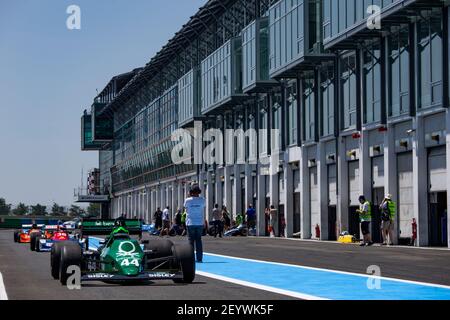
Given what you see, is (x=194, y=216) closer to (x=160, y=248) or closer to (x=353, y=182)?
(x=160, y=248)

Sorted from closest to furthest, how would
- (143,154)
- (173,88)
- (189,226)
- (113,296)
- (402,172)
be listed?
(113,296)
(189,226)
(402,172)
(173,88)
(143,154)

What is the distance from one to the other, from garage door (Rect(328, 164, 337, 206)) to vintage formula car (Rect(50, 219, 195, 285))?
91.0 ft

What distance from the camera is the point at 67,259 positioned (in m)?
14.8

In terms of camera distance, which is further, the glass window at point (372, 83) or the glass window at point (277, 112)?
the glass window at point (277, 112)

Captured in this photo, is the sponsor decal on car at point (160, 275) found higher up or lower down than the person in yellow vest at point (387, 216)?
lower down

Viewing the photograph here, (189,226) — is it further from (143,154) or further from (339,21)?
(143,154)

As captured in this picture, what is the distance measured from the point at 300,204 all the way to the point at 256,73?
7920mm

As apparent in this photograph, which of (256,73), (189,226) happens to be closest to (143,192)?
(256,73)

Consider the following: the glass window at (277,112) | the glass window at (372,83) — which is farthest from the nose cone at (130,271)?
the glass window at (277,112)

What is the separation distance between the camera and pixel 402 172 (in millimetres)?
36469

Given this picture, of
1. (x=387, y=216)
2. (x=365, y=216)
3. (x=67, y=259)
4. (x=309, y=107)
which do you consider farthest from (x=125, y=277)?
(x=309, y=107)

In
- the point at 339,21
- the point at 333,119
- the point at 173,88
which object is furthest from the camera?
the point at 173,88

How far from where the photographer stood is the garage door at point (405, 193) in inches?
1403

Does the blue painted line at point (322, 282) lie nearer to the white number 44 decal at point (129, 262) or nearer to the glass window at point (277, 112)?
the white number 44 decal at point (129, 262)
